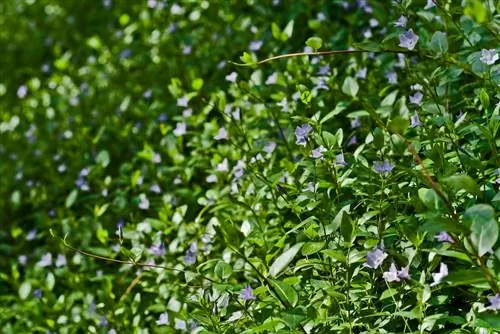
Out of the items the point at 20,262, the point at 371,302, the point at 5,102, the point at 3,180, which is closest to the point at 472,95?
the point at 371,302

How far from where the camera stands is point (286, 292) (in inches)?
61.4

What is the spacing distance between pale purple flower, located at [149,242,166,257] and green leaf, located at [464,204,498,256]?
40.3 inches

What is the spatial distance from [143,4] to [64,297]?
177cm

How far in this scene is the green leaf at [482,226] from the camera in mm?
1294

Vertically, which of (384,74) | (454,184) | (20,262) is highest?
(454,184)

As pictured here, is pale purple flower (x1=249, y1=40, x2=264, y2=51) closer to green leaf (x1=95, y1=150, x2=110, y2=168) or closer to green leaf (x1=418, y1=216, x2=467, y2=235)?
green leaf (x1=95, y1=150, x2=110, y2=168)

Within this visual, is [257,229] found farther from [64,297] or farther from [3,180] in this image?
[3,180]

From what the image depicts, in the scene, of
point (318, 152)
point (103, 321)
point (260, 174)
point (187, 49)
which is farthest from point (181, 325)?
point (187, 49)

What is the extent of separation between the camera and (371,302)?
64.0 inches

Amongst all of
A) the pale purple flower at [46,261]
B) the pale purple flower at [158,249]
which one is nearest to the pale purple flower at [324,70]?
the pale purple flower at [158,249]

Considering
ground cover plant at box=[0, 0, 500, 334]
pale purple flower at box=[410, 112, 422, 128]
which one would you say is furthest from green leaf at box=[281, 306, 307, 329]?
pale purple flower at box=[410, 112, 422, 128]

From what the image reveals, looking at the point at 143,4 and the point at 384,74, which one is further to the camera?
the point at 143,4

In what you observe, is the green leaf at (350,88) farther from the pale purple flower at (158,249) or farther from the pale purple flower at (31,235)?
the pale purple flower at (31,235)

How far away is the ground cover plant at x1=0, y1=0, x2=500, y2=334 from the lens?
1601 mm
